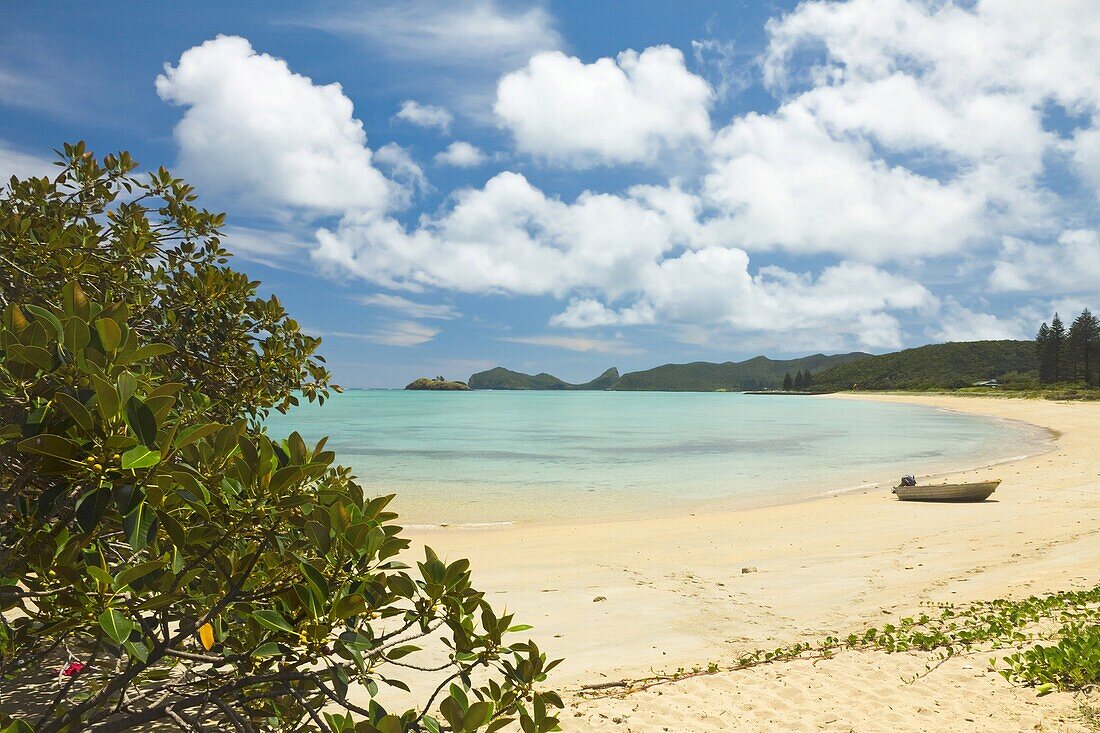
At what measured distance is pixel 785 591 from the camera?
971 cm

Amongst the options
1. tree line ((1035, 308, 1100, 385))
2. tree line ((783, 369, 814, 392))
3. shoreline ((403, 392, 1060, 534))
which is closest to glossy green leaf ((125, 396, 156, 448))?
shoreline ((403, 392, 1060, 534))

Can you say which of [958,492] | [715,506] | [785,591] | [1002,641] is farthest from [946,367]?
[1002,641]

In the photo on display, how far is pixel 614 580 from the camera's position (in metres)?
10.4

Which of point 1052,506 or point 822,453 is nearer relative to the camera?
point 1052,506

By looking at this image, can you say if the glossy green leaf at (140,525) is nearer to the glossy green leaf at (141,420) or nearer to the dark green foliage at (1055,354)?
the glossy green leaf at (141,420)

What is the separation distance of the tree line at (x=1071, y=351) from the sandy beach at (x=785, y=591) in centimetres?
9600

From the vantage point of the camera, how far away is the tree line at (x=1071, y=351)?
9125 centimetres

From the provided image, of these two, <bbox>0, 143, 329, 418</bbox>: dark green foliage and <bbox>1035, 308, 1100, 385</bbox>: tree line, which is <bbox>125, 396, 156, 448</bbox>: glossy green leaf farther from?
<bbox>1035, 308, 1100, 385</bbox>: tree line

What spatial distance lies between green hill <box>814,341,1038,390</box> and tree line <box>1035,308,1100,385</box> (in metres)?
19.7

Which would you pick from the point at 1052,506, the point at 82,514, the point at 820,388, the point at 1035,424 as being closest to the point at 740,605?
the point at 82,514

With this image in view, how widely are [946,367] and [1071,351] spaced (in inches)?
1998

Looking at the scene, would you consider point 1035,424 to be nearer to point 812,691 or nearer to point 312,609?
point 812,691

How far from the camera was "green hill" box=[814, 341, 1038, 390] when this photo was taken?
133375 millimetres

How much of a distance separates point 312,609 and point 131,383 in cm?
97
